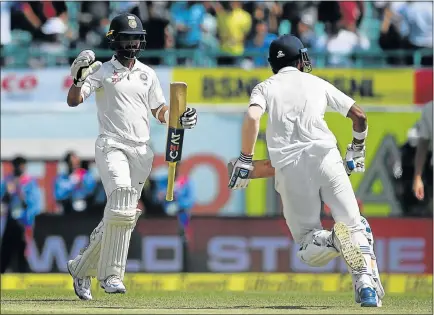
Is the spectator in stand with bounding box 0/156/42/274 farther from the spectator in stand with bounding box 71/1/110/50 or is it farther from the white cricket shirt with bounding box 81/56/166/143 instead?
the white cricket shirt with bounding box 81/56/166/143

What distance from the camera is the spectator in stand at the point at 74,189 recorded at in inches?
642

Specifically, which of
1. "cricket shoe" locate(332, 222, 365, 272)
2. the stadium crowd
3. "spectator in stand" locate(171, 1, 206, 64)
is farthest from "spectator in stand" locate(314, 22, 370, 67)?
"cricket shoe" locate(332, 222, 365, 272)

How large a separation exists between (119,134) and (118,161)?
204mm

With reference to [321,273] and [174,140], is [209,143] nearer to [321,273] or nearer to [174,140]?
[321,273]

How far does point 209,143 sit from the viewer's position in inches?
744

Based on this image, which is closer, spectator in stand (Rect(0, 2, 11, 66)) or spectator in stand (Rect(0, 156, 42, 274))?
spectator in stand (Rect(0, 156, 42, 274))

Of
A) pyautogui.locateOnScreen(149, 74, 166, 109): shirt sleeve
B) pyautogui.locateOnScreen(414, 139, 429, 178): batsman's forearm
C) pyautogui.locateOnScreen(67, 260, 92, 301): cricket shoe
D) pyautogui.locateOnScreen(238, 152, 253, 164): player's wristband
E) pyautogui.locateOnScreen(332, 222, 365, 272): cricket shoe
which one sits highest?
pyautogui.locateOnScreen(149, 74, 166, 109): shirt sleeve

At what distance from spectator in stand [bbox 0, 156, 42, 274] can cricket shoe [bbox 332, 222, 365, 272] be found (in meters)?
7.79

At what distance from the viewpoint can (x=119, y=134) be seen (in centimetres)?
955

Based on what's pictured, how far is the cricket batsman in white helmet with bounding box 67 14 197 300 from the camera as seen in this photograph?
947 cm

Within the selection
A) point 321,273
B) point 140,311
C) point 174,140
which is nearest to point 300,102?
point 174,140

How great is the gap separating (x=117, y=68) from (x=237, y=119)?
9.07m

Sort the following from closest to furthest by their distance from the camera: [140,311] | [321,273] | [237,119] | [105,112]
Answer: [140,311], [105,112], [321,273], [237,119]

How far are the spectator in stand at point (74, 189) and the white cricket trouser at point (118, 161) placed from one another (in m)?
6.61
